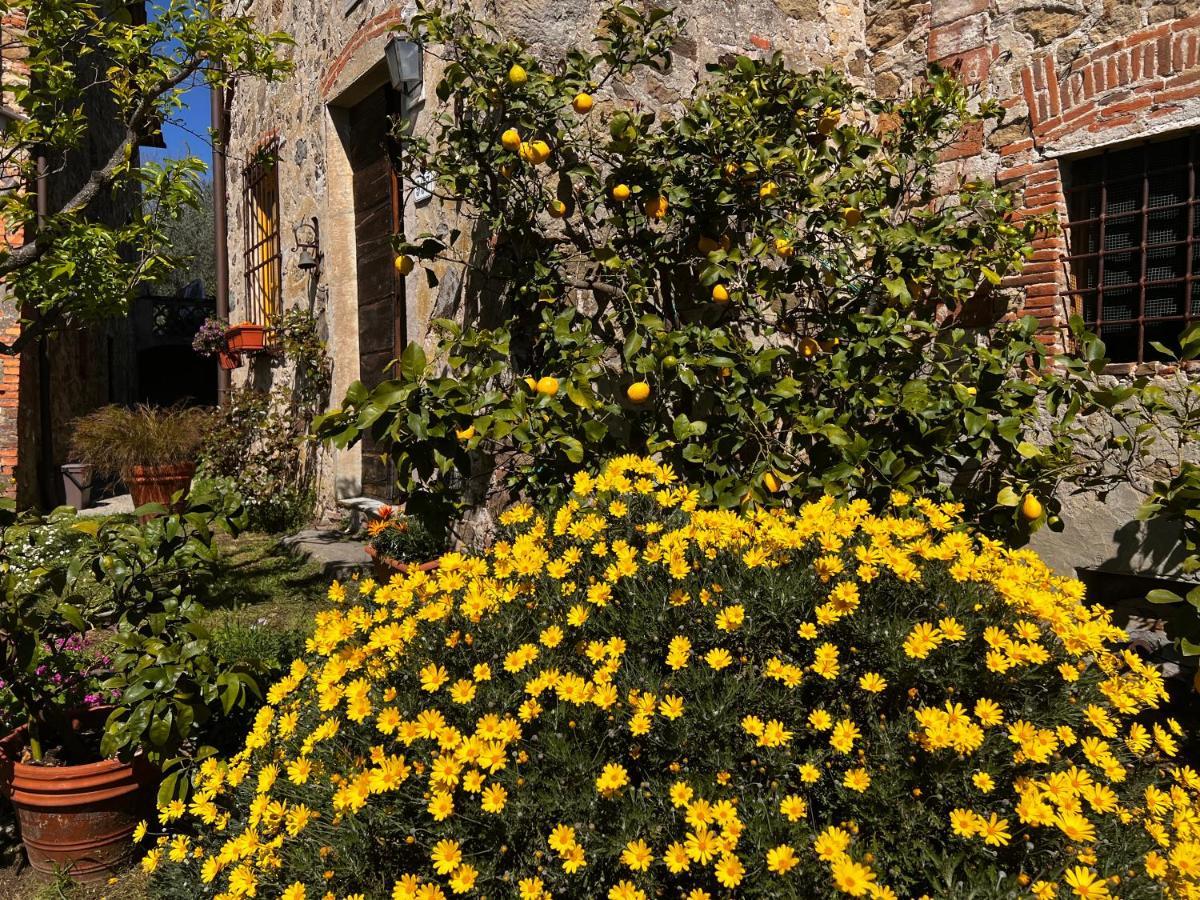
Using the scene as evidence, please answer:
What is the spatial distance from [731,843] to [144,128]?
14.3ft

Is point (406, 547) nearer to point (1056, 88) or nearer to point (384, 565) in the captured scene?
point (384, 565)

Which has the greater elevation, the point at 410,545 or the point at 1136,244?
the point at 1136,244

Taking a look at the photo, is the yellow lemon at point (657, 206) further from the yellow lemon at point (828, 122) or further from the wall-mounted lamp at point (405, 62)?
the wall-mounted lamp at point (405, 62)

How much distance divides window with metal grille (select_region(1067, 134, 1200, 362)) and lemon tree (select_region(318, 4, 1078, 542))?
1.28 ft

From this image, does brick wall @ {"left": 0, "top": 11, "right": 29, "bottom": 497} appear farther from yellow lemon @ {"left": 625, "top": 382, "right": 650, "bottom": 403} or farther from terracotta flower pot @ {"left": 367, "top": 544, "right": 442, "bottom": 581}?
yellow lemon @ {"left": 625, "top": 382, "right": 650, "bottom": 403}

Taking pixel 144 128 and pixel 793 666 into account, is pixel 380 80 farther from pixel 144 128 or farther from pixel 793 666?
pixel 793 666

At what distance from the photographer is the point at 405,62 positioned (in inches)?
160

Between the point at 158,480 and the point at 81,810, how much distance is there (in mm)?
5190

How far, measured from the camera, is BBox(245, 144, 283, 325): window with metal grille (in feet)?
23.2

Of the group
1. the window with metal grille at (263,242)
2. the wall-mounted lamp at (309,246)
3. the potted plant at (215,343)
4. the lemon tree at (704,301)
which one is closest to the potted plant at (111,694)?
the lemon tree at (704,301)

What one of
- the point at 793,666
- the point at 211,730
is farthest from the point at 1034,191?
the point at 211,730

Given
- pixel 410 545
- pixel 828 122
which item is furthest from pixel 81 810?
pixel 828 122

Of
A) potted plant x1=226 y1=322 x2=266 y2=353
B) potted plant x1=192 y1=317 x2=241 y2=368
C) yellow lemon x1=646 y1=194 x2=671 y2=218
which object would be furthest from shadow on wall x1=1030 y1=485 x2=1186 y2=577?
potted plant x1=192 y1=317 x2=241 y2=368

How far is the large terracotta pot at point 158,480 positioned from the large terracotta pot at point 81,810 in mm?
4926
